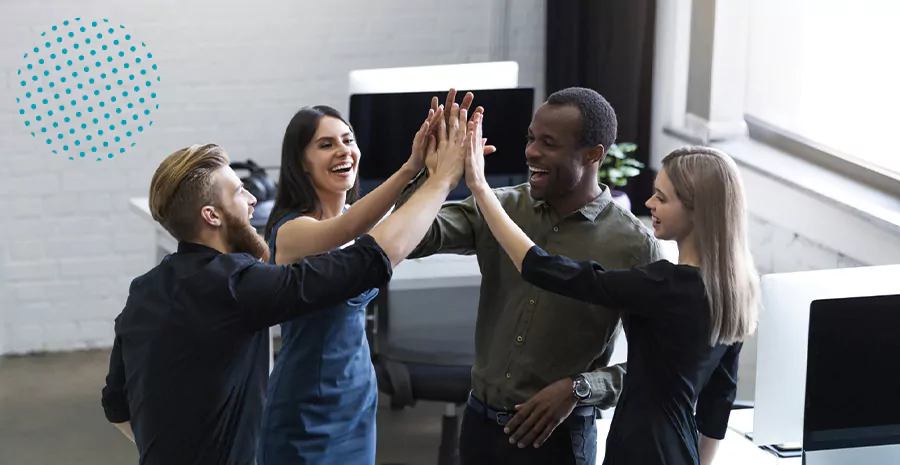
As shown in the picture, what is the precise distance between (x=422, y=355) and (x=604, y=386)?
1.53 meters

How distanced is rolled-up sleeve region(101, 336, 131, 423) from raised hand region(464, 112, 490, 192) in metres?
0.66

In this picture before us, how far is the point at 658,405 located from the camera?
1.80m

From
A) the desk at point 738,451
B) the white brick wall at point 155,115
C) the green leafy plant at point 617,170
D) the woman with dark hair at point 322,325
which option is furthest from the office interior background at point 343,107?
the woman with dark hair at point 322,325

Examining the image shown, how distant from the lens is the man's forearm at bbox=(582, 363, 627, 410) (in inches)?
75.8

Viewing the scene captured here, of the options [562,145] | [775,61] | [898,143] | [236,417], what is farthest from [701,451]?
[775,61]

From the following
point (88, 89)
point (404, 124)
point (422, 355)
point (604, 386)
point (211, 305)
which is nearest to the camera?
point (211, 305)

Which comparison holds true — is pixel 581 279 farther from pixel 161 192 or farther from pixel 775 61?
pixel 775 61

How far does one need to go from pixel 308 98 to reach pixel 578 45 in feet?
4.01

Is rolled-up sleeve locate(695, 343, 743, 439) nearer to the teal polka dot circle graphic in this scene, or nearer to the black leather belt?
the black leather belt

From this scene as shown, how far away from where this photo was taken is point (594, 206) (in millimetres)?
2010

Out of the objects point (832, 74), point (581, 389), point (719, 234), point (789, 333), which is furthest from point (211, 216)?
point (832, 74)

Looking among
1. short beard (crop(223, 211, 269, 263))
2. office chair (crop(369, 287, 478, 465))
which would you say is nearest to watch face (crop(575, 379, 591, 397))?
short beard (crop(223, 211, 269, 263))

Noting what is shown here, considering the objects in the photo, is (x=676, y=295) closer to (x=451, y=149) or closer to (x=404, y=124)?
(x=451, y=149)

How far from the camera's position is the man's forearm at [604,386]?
193 cm
